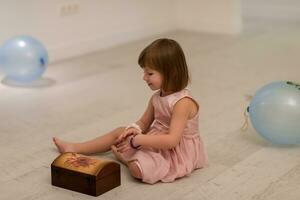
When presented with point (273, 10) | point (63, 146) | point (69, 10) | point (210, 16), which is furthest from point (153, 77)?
point (273, 10)

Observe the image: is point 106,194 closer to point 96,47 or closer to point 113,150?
point 113,150

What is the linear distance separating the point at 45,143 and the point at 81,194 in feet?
2.19

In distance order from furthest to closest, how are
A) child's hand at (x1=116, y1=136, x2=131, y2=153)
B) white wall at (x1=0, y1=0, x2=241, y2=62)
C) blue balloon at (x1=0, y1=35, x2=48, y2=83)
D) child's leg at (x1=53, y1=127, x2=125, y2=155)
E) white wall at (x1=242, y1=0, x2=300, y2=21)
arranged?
white wall at (x1=242, y1=0, x2=300, y2=21), white wall at (x1=0, y1=0, x2=241, y2=62), blue balloon at (x1=0, y1=35, x2=48, y2=83), child's leg at (x1=53, y1=127, x2=125, y2=155), child's hand at (x1=116, y1=136, x2=131, y2=153)

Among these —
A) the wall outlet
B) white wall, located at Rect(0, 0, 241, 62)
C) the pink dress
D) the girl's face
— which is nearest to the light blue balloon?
the pink dress

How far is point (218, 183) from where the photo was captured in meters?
2.64

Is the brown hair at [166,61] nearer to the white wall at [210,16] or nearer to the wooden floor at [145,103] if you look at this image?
the wooden floor at [145,103]

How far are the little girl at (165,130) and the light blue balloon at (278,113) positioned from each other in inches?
15.6

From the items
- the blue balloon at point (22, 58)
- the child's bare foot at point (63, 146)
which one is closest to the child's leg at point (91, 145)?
the child's bare foot at point (63, 146)

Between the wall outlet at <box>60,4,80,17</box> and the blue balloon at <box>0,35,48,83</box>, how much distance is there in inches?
34.2

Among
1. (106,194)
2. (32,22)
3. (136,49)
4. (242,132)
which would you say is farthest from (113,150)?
(136,49)

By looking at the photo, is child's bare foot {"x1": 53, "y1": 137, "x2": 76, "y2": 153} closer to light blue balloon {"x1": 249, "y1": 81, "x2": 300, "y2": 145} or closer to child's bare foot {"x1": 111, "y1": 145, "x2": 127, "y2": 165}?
child's bare foot {"x1": 111, "y1": 145, "x2": 127, "y2": 165}

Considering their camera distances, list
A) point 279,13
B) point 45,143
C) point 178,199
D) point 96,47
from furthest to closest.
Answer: point 279,13
point 96,47
point 45,143
point 178,199

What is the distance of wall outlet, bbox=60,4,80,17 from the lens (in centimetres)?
497

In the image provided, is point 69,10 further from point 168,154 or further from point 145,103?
point 168,154
